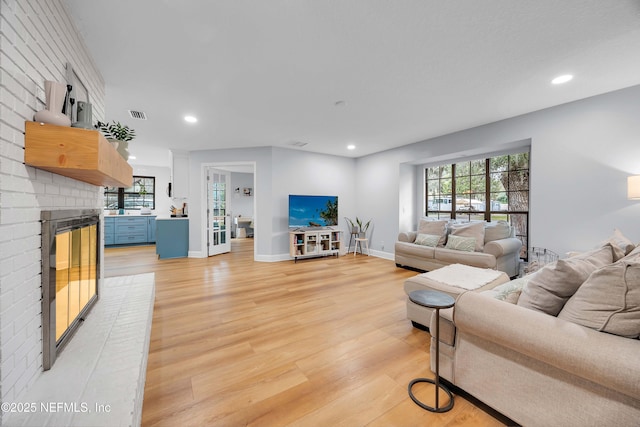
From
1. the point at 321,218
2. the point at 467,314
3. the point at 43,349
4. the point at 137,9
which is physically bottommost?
the point at 43,349

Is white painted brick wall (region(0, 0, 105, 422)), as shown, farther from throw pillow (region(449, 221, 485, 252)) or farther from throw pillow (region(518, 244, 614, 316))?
throw pillow (region(449, 221, 485, 252))

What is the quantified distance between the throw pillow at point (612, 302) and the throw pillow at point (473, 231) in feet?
9.65

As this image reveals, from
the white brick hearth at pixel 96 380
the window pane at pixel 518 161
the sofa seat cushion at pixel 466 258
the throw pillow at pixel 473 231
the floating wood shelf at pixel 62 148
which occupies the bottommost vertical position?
the white brick hearth at pixel 96 380

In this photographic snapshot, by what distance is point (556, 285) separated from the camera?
1277mm

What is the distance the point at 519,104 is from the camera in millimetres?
3113

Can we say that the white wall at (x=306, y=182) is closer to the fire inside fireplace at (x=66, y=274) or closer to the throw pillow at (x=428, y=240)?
the throw pillow at (x=428, y=240)

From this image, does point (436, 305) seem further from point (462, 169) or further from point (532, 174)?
point (462, 169)

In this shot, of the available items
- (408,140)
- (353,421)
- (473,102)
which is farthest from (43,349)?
(408,140)

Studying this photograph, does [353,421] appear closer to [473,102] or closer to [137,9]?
[137,9]

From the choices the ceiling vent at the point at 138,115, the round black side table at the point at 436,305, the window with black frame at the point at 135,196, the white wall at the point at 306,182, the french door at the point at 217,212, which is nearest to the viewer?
the round black side table at the point at 436,305

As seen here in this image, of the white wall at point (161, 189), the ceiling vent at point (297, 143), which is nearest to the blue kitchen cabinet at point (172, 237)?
the white wall at point (161, 189)

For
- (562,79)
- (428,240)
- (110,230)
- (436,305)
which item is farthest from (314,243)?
(110,230)

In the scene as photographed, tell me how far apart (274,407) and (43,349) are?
123cm

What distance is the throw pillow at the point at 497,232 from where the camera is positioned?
12.6 ft
